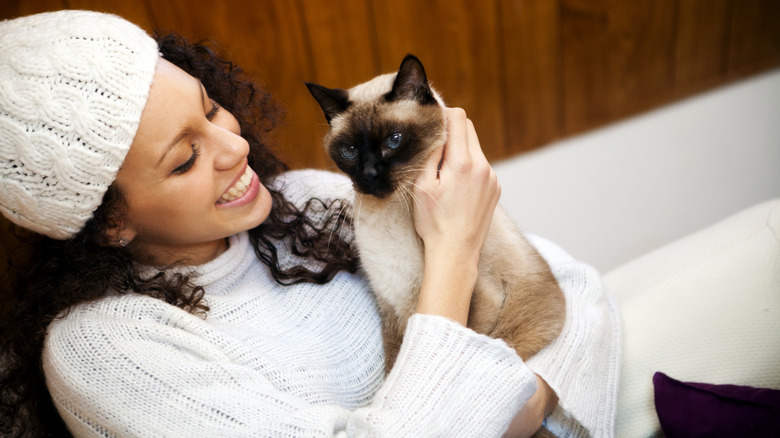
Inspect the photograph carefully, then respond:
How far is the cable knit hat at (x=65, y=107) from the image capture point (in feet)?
3.44

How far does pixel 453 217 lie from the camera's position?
125 centimetres

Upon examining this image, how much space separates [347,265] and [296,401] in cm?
47

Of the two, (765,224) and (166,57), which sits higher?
(166,57)

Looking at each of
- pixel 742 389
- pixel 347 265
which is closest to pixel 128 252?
pixel 347 265

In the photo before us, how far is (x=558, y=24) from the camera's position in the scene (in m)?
2.69

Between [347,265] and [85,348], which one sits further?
[347,265]

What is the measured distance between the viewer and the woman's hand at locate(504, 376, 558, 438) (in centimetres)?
121

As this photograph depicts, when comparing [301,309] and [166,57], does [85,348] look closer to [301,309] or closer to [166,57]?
[301,309]

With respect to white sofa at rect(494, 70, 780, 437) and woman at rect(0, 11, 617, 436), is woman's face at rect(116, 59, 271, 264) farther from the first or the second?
white sofa at rect(494, 70, 780, 437)

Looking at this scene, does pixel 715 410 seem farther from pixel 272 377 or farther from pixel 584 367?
pixel 272 377

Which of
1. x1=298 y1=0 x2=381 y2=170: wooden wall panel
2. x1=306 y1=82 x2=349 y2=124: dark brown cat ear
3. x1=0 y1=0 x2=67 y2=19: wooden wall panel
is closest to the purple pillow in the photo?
x1=306 y1=82 x2=349 y2=124: dark brown cat ear

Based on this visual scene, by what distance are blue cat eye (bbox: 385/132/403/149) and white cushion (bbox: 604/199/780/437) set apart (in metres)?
0.84

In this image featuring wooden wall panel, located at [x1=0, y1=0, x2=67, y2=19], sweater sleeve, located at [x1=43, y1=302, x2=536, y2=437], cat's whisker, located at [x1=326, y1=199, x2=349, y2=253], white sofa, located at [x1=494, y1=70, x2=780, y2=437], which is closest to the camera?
sweater sleeve, located at [x1=43, y1=302, x2=536, y2=437]

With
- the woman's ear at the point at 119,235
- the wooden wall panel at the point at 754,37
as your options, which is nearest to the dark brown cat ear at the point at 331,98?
the woman's ear at the point at 119,235
